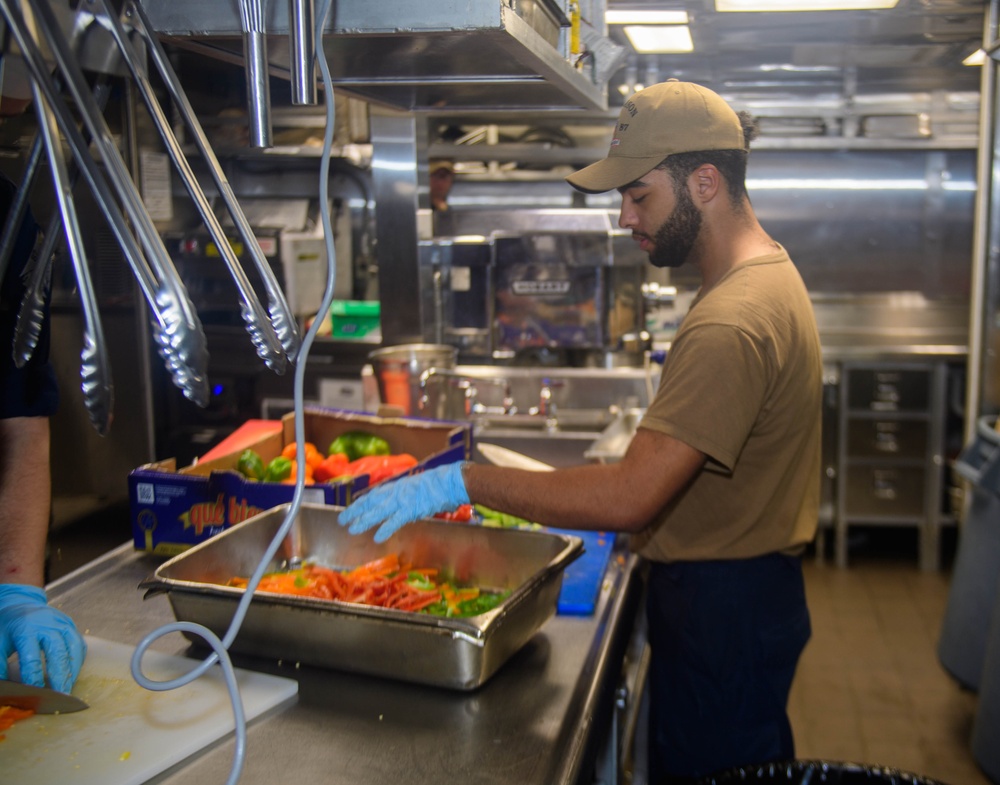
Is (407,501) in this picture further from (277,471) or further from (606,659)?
(277,471)

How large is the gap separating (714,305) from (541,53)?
0.53 meters

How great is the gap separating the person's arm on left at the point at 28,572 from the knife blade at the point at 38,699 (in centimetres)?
5

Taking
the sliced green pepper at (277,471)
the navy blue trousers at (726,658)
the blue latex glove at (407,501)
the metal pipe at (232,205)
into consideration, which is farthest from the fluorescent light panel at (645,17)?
the metal pipe at (232,205)

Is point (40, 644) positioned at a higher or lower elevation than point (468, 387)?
lower

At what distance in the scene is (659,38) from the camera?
486 centimetres

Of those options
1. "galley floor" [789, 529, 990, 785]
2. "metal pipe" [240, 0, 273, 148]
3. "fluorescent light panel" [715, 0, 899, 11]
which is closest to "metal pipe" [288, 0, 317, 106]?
"metal pipe" [240, 0, 273, 148]

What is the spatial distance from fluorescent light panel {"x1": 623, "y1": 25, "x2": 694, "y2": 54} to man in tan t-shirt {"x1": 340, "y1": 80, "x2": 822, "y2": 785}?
282 centimetres

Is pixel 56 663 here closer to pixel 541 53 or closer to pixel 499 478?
pixel 499 478

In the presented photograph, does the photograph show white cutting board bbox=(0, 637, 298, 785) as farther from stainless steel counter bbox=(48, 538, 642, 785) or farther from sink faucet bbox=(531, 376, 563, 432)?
sink faucet bbox=(531, 376, 563, 432)

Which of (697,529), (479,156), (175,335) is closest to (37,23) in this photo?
(175,335)

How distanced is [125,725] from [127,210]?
78 cm

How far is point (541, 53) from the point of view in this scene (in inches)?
62.3

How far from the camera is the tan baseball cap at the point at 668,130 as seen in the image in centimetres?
184

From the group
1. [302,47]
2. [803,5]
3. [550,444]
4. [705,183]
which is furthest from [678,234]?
[803,5]
